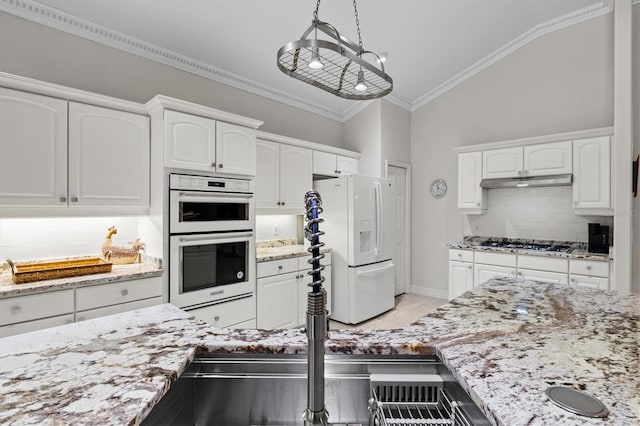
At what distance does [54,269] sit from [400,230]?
4210mm

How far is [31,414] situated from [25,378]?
7.5 inches

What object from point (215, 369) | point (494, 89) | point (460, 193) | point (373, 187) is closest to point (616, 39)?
point (494, 89)

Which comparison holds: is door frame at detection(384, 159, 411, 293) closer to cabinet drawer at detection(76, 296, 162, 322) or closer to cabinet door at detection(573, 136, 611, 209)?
cabinet door at detection(573, 136, 611, 209)

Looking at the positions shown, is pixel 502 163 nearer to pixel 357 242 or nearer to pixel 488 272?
pixel 488 272

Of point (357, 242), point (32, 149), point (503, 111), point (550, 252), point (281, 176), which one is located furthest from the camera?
point (503, 111)

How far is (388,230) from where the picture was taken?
13.5ft

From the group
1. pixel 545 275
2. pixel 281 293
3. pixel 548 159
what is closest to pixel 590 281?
pixel 545 275

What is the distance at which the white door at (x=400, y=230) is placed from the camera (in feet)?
16.2

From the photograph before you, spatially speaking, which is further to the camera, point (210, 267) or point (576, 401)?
point (210, 267)

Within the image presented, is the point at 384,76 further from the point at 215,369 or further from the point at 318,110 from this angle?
the point at 318,110

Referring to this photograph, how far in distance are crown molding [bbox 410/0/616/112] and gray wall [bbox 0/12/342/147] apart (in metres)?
2.68

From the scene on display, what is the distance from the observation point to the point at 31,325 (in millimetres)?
1959

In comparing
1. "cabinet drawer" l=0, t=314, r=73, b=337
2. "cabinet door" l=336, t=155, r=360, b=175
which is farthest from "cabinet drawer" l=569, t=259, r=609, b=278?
"cabinet drawer" l=0, t=314, r=73, b=337

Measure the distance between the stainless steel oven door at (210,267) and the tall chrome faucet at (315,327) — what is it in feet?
7.05
